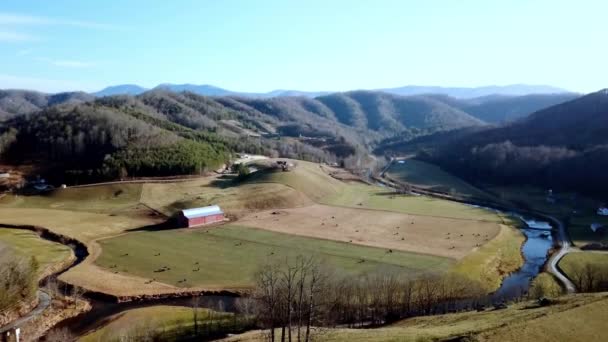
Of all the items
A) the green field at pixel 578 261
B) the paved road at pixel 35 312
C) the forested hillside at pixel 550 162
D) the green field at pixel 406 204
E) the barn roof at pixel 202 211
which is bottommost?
the paved road at pixel 35 312

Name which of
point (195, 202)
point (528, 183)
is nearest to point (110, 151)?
point (195, 202)

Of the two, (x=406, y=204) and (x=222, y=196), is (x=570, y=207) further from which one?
(x=222, y=196)

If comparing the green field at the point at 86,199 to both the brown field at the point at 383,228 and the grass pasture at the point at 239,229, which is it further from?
the brown field at the point at 383,228

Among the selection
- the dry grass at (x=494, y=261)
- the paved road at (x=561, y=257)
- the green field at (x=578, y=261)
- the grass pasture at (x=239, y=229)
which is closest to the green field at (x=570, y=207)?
the paved road at (x=561, y=257)

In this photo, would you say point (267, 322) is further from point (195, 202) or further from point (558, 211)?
point (558, 211)

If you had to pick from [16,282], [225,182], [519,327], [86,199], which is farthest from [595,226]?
[86,199]

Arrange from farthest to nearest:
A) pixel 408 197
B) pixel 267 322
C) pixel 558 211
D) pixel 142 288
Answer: pixel 408 197 → pixel 558 211 → pixel 142 288 → pixel 267 322
